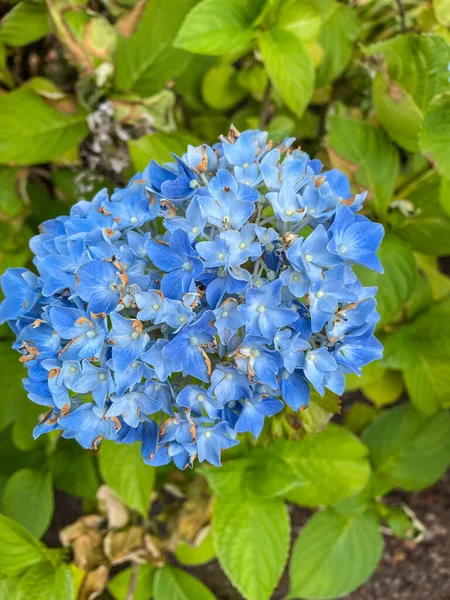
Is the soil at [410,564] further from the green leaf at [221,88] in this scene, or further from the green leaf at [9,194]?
the green leaf at [221,88]

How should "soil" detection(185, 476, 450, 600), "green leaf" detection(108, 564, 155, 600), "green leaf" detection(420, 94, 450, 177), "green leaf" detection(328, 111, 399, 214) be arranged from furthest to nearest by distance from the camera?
A: "soil" detection(185, 476, 450, 600), "green leaf" detection(108, 564, 155, 600), "green leaf" detection(328, 111, 399, 214), "green leaf" detection(420, 94, 450, 177)

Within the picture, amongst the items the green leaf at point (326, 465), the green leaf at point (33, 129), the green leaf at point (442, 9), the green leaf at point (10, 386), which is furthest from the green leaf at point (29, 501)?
the green leaf at point (442, 9)

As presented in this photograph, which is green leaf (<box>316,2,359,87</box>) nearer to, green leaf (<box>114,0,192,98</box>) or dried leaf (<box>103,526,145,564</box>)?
green leaf (<box>114,0,192,98</box>)

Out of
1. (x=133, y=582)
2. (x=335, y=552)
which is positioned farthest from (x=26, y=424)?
(x=335, y=552)

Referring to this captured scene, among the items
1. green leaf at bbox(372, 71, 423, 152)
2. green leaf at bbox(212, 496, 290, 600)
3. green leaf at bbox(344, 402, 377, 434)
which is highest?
green leaf at bbox(372, 71, 423, 152)

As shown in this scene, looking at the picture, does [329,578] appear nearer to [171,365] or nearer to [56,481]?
[56,481]

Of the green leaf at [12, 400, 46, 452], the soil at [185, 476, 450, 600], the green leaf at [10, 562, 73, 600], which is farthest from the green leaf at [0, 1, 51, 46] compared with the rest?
the soil at [185, 476, 450, 600]

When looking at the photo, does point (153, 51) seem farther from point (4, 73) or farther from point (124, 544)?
point (124, 544)
